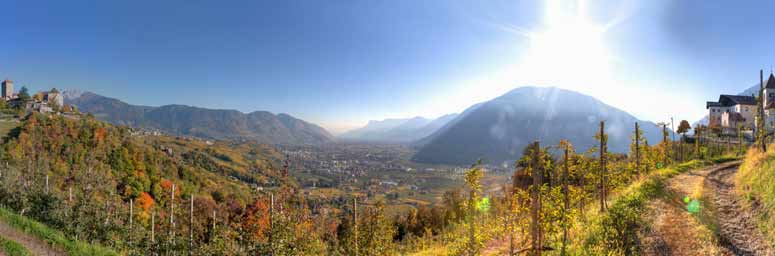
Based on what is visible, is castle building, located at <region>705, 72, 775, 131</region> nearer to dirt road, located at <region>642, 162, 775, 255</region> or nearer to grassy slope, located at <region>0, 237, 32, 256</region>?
dirt road, located at <region>642, 162, 775, 255</region>

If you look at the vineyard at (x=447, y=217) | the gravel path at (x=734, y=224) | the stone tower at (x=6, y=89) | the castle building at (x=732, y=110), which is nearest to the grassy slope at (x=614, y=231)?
the vineyard at (x=447, y=217)

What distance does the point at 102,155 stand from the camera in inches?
2534

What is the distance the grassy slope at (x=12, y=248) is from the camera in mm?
10165

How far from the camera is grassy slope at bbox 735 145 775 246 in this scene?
27.4 ft

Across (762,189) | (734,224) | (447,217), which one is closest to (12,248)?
(734,224)

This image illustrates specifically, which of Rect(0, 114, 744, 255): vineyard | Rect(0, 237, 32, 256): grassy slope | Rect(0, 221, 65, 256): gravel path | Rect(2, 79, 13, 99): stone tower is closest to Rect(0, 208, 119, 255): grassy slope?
Rect(0, 114, 744, 255): vineyard

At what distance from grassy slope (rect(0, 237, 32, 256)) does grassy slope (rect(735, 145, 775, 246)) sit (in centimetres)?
2239

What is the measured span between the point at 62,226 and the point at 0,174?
709 inches

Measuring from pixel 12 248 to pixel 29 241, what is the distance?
3508 millimetres

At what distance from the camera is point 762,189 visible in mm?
10109

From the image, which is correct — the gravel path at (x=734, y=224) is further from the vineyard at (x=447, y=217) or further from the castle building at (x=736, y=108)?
the castle building at (x=736, y=108)

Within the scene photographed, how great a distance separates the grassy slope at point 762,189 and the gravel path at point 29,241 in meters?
24.1

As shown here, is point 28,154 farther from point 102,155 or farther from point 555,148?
point 555,148

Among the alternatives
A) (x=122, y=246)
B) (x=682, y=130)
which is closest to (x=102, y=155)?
(x=122, y=246)
